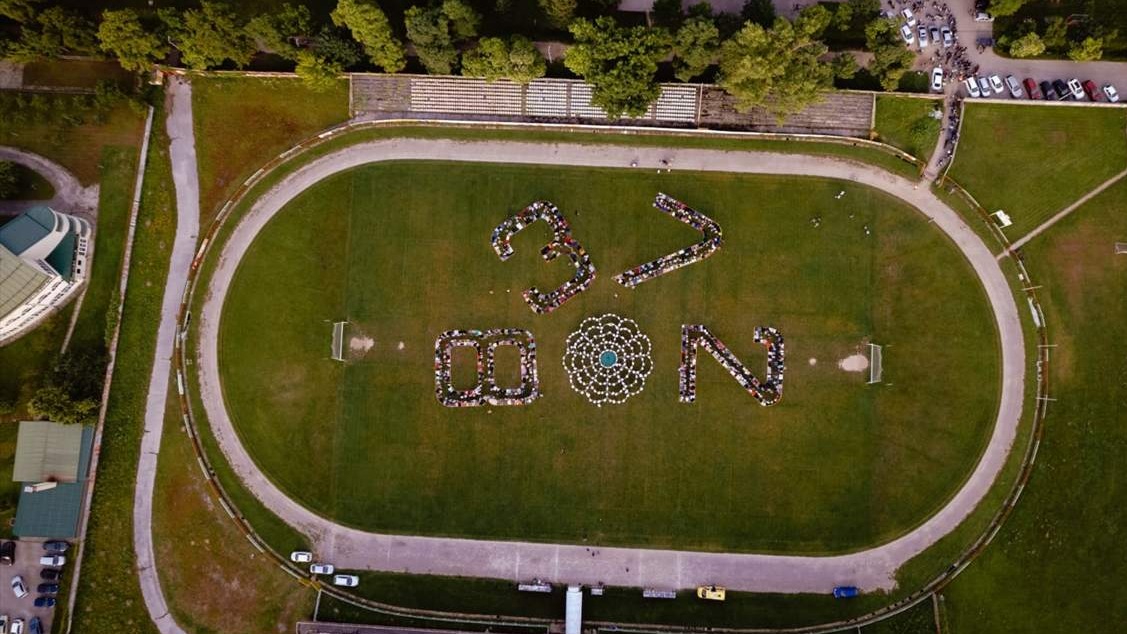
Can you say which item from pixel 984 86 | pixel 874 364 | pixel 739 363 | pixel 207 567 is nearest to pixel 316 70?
pixel 207 567

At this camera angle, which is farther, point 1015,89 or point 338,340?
point 1015,89

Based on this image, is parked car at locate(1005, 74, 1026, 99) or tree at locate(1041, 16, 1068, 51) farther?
parked car at locate(1005, 74, 1026, 99)

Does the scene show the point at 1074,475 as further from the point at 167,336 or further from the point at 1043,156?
the point at 167,336

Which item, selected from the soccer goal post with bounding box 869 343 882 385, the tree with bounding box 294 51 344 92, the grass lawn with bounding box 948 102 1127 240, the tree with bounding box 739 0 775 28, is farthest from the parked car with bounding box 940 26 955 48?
the tree with bounding box 294 51 344 92

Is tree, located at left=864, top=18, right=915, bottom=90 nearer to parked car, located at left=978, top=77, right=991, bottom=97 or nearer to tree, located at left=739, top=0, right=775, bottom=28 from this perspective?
parked car, located at left=978, top=77, right=991, bottom=97

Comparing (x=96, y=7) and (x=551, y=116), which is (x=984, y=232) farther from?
(x=96, y=7)

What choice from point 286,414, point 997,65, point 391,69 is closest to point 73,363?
point 286,414

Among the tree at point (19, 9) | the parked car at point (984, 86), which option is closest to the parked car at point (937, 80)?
the parked car at point (984, 86)
